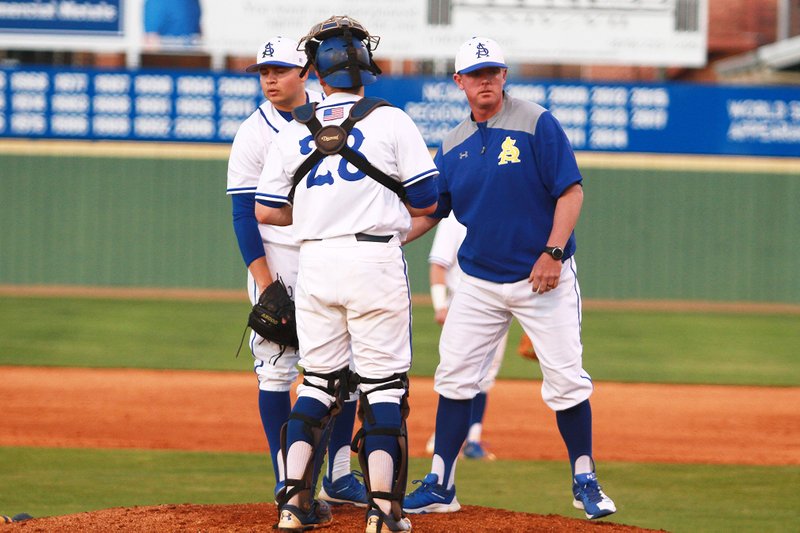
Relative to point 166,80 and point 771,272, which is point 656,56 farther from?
point 166,80

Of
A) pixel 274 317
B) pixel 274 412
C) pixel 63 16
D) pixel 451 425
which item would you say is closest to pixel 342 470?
pixel 274 412

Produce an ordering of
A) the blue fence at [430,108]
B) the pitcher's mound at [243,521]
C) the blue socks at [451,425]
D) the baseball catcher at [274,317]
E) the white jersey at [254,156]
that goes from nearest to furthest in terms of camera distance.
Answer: the pitcher's mound at [243,521] → the baseball catcher at [274,317] → the white jersey at [254,156] → the blue socks at [451,425] → the blue fence at [430,108]

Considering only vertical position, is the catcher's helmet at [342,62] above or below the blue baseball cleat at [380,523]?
above

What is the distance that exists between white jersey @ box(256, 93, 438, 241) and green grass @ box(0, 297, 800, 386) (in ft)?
21.8

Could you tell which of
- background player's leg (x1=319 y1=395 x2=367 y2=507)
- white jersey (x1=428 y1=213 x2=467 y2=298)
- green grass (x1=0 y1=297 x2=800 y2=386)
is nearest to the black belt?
background player's leg (x1=319 y1=395 x2=367 y2=507)

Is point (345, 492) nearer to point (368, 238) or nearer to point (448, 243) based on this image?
point (368, 238)

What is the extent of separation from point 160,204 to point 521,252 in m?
11.5

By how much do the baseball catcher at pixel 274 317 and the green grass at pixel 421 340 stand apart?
621 centimetres

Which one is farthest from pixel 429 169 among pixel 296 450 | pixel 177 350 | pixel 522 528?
pixel 177 350

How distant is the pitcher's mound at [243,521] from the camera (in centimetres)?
438

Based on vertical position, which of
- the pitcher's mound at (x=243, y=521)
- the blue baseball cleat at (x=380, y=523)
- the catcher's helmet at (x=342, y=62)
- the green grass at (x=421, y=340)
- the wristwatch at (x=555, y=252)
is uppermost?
the catcher's helmet at (x=342, y=62)

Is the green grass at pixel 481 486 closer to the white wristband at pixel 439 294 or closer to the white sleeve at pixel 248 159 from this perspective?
the white wristband at pixel 439 294

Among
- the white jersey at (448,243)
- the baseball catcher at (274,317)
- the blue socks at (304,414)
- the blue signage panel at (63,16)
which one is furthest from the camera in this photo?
the blue signage panel at (63,16)

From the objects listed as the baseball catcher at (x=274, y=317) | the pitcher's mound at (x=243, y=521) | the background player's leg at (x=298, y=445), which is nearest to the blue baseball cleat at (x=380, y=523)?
the pitcher's mound at (x=243, y=521)
